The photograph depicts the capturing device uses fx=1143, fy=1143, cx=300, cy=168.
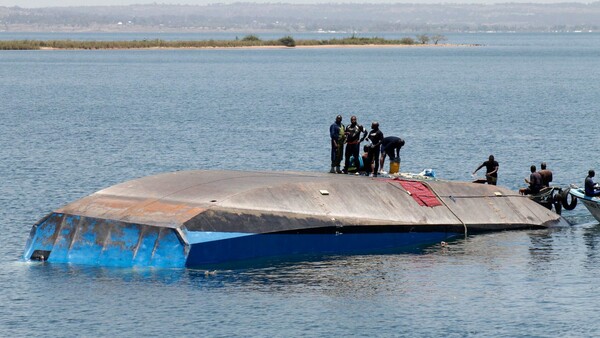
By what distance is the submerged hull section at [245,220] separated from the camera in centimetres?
4081

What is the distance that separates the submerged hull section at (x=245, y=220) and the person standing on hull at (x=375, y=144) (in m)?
1.68

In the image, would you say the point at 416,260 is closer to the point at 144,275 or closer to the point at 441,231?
the point at 441,231

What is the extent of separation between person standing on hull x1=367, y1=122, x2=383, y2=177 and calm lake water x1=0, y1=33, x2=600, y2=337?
19.0ft

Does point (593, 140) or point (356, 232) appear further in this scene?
point (593, 140)

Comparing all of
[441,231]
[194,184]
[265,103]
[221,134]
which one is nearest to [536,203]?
[441,231]

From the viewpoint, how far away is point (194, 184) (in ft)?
148

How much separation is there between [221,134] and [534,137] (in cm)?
2539

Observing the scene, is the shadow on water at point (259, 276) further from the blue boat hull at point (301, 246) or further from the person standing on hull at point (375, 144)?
the person standing on hull at point (375, 144)

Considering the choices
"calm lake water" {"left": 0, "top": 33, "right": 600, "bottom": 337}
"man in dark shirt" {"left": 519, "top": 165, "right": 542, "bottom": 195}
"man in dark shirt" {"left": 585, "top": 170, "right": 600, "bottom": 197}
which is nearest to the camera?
"calm lake water" {"left": 0, "top": 33, "right": 600, "bottom": 337}

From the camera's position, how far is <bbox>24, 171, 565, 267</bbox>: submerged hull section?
40812 mm

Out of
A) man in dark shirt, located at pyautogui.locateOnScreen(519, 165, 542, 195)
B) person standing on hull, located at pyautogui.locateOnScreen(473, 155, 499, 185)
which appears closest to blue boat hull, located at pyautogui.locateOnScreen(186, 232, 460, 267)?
person standing on hull, located at pyautogui.locateOnScreen(473, 155, 499, 185)

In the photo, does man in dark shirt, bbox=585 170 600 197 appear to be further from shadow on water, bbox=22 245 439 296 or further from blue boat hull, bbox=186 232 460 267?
shadow on water, bbox=22 245 439 296

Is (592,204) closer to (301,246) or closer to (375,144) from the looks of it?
(375,144)

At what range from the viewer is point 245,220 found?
138 ft
